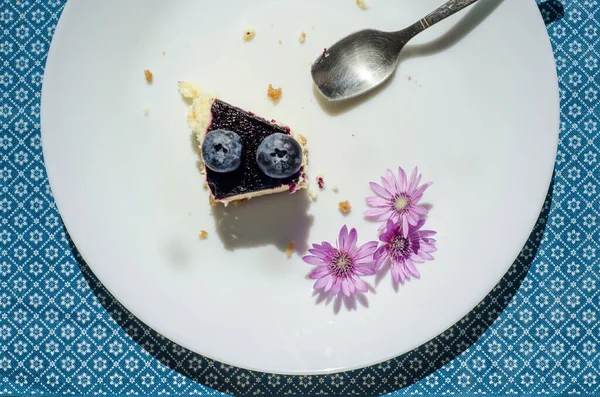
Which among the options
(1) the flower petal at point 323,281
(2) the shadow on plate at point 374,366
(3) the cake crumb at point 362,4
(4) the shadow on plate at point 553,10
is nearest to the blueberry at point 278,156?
(1) the flower petal at point 323,281

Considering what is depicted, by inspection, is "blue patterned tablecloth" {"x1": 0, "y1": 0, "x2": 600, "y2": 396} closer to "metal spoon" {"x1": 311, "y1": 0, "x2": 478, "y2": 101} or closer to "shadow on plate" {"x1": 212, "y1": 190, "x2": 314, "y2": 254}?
"shadow on plate" {"x1": 212, "y1": 190, "x2": 314, "y2": 254}

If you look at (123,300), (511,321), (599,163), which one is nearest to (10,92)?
(123,300)

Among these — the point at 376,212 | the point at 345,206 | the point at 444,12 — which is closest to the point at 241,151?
the point at 345,206

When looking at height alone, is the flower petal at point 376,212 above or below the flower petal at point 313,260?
above

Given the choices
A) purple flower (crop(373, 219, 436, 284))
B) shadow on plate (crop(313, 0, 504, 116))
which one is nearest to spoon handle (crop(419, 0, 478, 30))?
shadow on plate (crop(313, 0, 504, 116))

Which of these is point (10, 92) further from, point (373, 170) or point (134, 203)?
point (373, 170)

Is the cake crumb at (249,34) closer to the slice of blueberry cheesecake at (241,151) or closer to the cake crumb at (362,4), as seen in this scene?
the slice of blueberry cheesecake at (241,151)
